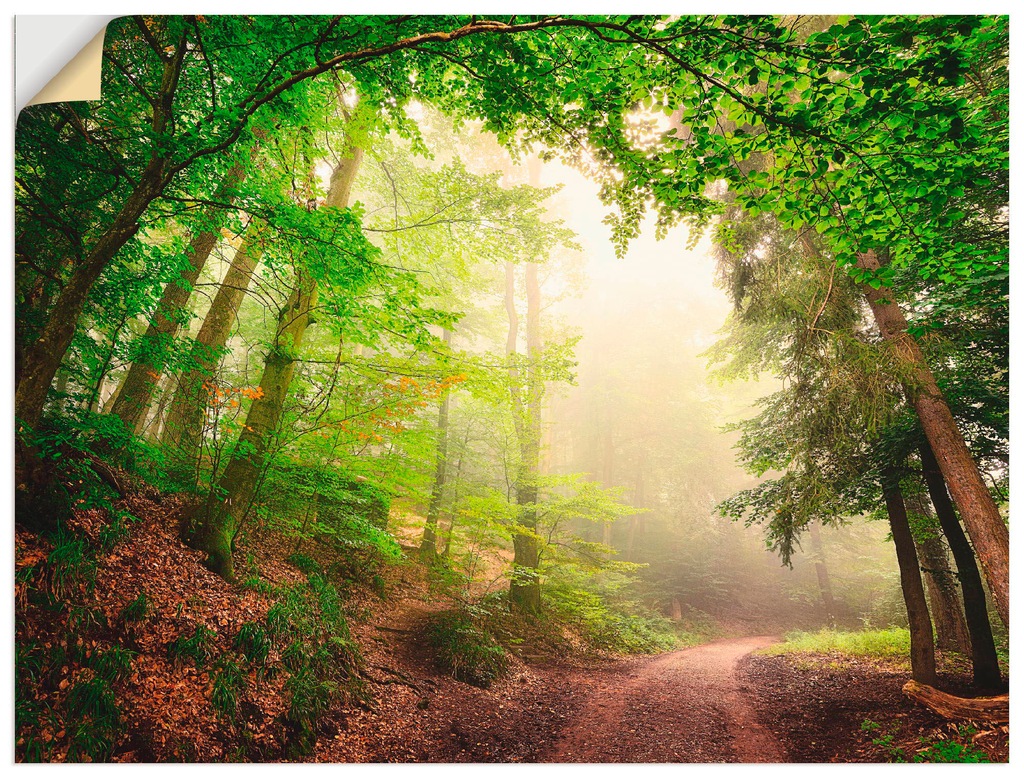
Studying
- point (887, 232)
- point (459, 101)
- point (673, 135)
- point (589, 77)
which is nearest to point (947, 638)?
point (887, 232)

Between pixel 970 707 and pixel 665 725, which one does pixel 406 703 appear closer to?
pixel 665 725

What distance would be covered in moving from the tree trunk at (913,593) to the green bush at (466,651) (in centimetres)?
475

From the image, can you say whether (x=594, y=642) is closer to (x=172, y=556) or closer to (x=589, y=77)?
(x=172, y=556)

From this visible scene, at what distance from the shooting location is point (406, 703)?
144 inches

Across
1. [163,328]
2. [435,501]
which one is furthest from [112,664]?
[435,501]

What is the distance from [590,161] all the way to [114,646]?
14.9 feet

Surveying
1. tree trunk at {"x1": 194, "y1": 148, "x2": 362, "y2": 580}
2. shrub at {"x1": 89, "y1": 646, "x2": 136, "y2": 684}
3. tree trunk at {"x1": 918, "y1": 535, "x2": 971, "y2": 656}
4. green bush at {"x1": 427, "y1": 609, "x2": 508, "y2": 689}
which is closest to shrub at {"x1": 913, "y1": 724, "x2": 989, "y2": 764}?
green bush at {"x1": 427, "y1": 609, "x2": 508, "y2": 689}

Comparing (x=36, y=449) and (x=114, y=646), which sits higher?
(x=36, y=449)

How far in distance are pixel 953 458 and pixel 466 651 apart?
5539 mm

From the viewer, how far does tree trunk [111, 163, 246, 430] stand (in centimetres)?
284

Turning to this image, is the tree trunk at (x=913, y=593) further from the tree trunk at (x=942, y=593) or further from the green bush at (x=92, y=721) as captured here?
Result: the green bush at (x=92, y=721)

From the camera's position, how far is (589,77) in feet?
6.89

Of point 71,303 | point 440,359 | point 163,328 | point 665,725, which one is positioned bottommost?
point 665,725

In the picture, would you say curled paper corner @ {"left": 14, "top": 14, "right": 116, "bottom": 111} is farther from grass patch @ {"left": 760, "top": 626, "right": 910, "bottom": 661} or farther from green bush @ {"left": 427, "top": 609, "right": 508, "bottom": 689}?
grass patch @ {"left": 760, "top": 626, "right": 910, "bottom": 661}
